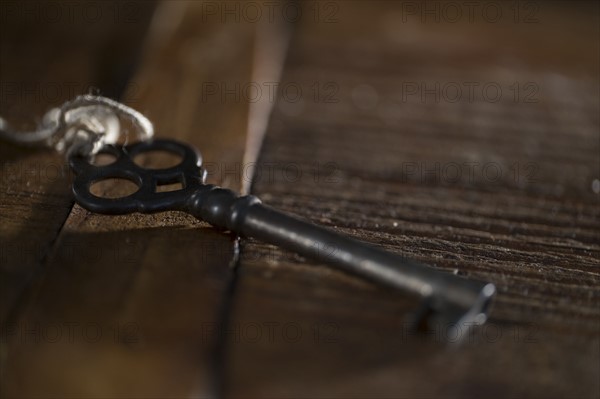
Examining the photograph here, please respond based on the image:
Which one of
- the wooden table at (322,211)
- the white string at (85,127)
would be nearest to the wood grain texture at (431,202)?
the wooden table at (322,211)

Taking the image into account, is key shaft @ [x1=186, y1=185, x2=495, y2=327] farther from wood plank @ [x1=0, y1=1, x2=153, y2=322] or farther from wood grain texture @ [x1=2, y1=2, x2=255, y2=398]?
wood plank @ [x1=0, y1=1, x2=153, y2=322]

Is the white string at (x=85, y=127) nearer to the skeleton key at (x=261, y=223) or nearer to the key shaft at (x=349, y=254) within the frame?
the skeleton key at (x=261, y=223)

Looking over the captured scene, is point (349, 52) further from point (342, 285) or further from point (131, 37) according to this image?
point (342, 285)

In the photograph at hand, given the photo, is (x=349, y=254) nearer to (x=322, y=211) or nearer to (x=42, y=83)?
(x=322, y=211)

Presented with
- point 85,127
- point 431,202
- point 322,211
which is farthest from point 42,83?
point 431,202

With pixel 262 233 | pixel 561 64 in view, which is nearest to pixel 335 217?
pixel 262 233

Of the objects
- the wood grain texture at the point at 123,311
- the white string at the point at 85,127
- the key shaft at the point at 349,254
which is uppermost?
the white string at the point at 85,127
